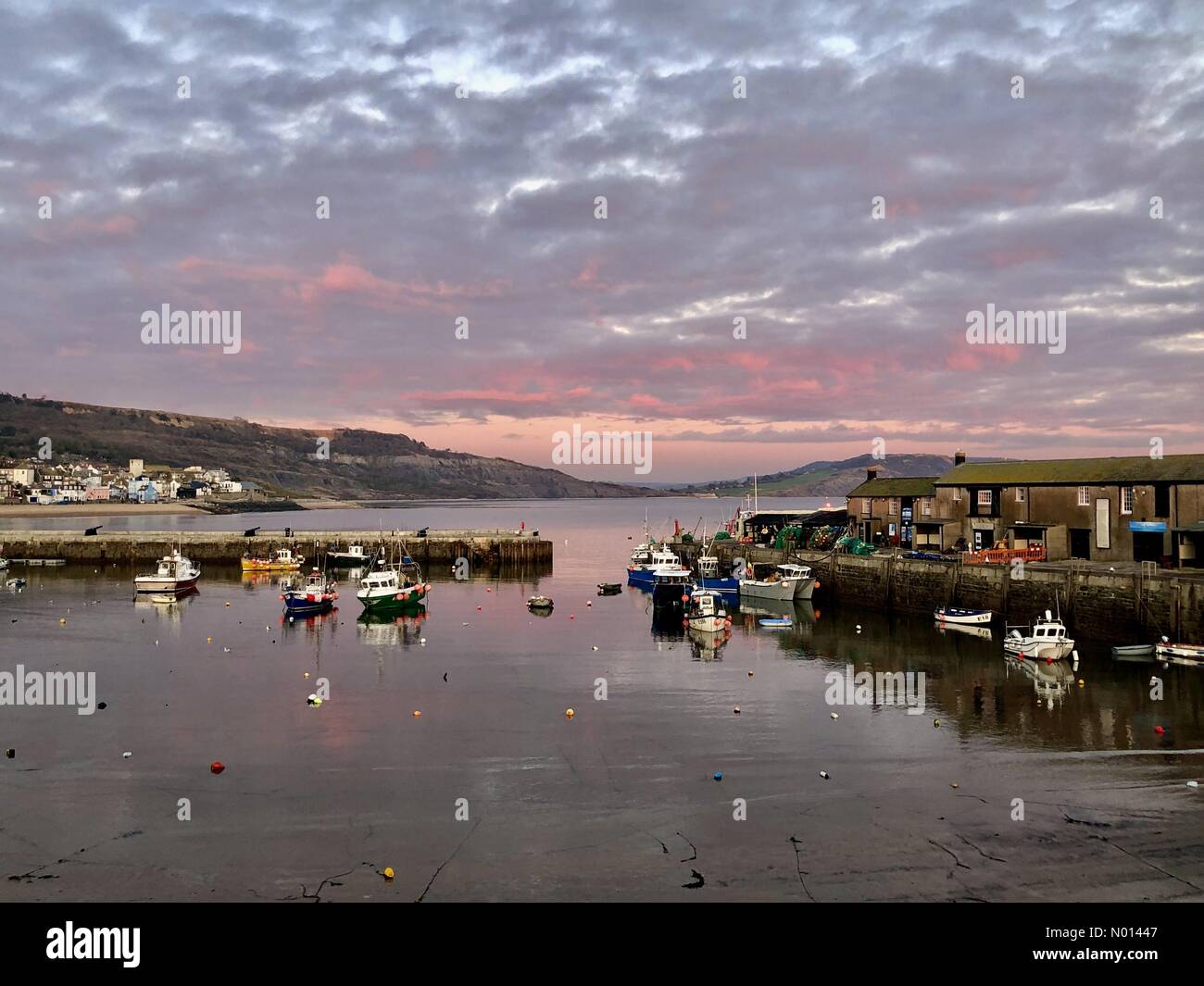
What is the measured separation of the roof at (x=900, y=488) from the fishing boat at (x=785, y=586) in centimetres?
1444

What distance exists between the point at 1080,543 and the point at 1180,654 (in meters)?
20.1

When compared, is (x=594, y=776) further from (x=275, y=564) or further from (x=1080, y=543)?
(x=275, y=564)

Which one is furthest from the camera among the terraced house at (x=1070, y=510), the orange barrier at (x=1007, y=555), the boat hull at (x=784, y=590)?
the boat hull at (x=784, y=590)

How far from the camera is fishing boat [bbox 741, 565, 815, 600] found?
69500mm

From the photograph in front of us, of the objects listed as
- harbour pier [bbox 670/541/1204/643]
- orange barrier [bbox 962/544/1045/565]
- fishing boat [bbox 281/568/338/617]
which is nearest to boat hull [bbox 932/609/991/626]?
harbour pier [bbox 670/541/1204/643]

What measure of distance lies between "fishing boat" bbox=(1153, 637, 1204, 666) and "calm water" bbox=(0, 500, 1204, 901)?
1857 mm

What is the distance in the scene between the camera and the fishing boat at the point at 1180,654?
1608 inches

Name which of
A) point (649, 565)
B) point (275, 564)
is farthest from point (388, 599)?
point (275, 564)

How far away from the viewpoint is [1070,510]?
59.8m

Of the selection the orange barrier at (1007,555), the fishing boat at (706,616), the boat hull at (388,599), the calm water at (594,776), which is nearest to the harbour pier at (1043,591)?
the orange barrier at (1007,555)

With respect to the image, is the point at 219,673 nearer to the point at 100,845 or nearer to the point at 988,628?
the point at 100,845

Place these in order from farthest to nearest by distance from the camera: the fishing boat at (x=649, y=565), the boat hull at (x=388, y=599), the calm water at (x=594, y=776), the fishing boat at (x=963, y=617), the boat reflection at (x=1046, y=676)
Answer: the fishing boat at (x=649, y=565) < the boat hull at (x=388, y=599) < the fishing boat at (x=963, y=617) < the boat reflection at (x=1046, y=676) < the calm water at (x=594, y=776)

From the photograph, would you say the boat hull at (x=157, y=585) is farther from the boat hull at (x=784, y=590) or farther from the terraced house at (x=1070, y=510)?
the terraced house at (x=1070, y=510)
